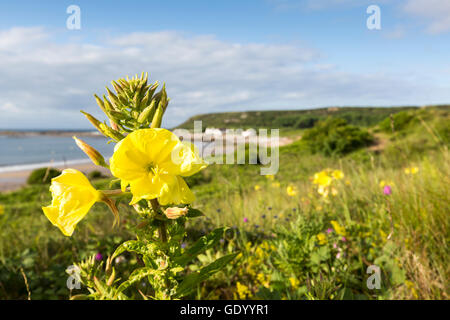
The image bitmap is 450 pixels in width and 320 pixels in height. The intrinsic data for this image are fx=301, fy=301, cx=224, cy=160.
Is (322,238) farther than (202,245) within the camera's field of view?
Yes

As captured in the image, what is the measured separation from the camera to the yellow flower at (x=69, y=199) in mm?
946

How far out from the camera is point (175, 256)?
102cm

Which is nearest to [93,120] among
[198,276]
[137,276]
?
[137,276]

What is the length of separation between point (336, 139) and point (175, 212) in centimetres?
2348

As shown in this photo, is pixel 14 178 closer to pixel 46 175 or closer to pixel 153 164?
pixel 46 175

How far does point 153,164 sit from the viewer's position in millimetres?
967

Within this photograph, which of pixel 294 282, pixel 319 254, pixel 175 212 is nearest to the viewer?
pixel 175 212

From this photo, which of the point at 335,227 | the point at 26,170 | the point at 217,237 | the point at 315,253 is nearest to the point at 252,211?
the point at 335,227

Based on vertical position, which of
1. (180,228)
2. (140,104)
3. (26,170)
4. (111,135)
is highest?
(140,104)

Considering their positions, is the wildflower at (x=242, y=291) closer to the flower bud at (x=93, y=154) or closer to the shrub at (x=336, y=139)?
the flower bud at (x=93, y=154)

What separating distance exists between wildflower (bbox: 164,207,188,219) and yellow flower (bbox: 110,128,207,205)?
3cm

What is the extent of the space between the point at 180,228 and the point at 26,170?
2648cm

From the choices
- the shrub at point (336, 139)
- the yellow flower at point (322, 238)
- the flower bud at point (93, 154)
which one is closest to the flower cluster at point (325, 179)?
the yellow flower at point (322, 238)
